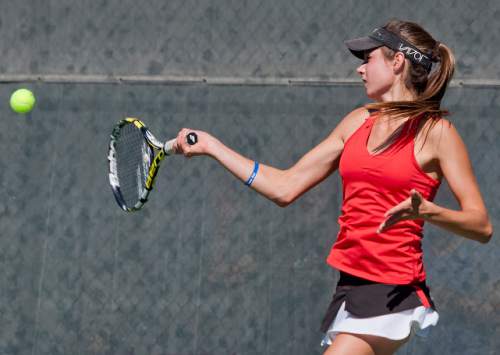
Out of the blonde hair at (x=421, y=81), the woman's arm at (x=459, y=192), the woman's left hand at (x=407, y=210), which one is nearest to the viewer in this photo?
the woman's left hand at (x=407, y=210)

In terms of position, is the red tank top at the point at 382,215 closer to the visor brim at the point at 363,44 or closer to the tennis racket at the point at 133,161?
the visor brim at the point at 363,44

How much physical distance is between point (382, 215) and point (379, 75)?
0.43 metres

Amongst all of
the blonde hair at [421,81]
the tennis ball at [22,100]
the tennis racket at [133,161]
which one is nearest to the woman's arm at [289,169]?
the blonde hair at [421,81]

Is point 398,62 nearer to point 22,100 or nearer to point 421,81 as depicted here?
point 421,81

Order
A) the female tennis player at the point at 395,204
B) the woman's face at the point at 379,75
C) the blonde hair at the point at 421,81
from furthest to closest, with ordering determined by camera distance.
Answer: the woman's face at the point at 379,75, the blonde hair at the point at 421,81, the female tennis player at the point at 395,204

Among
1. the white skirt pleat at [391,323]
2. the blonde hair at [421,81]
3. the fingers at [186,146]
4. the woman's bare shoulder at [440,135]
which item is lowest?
the white skirt pleat at [391,323]

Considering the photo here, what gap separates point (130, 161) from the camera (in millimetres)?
4340

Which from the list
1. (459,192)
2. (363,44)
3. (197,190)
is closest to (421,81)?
(363,44)

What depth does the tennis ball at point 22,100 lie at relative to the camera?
16.2 feet

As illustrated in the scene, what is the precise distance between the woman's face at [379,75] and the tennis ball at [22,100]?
2.48 meters

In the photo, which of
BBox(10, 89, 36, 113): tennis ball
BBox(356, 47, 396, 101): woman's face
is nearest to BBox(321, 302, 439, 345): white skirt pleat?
BBox(356, 47, 396, 101): woman's face

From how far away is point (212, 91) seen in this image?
491 cm

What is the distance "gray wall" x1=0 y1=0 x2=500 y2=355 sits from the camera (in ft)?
15.5

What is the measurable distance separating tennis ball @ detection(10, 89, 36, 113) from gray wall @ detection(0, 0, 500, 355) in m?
0.08
